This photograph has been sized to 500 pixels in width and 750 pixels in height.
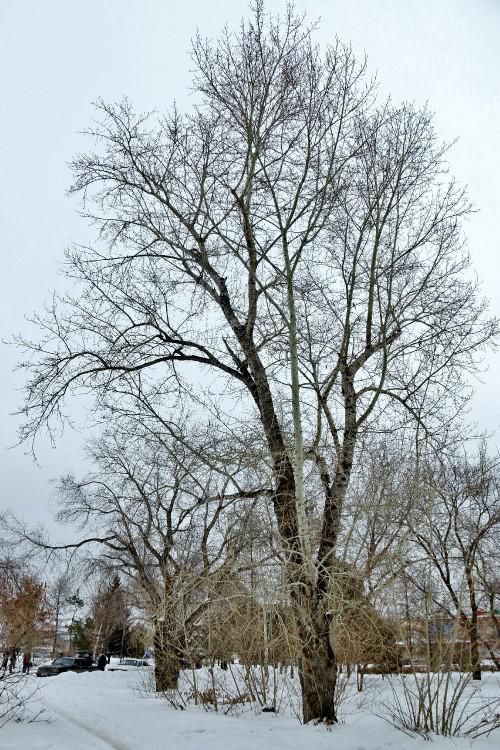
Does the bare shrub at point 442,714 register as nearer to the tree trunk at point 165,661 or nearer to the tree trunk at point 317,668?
the tree trunk at point 317,668

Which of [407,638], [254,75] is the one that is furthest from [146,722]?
[254,75]

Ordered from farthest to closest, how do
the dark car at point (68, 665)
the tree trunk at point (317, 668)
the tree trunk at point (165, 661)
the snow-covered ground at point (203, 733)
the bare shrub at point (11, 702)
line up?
the dark car at point (68, 665)
the tree trunk at point (165, 661)
the tree trunk at point (317, 668)
the bare shrub at point (11, 702)
the snow-covered ground at point (203, 733)

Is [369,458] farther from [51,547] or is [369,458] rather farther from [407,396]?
[51,547]

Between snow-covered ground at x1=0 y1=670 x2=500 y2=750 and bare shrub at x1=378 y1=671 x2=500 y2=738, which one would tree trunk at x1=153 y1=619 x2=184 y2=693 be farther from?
bare shrub at x1=378 y1=671 x2=500 y2=738

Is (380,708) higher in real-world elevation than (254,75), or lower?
lower

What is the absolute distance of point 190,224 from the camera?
10867 millimetres

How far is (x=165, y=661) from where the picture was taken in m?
12.8

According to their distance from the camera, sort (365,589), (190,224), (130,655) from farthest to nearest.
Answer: (130,655) < (190,224) < (365,589)

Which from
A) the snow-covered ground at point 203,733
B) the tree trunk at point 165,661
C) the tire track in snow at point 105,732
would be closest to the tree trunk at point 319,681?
the snow-covered ground at point 203,733

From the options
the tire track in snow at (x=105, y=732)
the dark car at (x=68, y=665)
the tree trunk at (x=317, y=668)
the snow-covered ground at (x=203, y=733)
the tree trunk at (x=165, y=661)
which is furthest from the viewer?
the dark car at (x=68, y=665)

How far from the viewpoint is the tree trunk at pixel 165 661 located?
1193cm

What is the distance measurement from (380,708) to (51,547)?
43.0 ft

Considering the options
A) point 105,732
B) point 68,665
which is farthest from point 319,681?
point 68,665

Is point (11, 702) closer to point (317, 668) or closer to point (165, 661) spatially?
point (165, 661)
